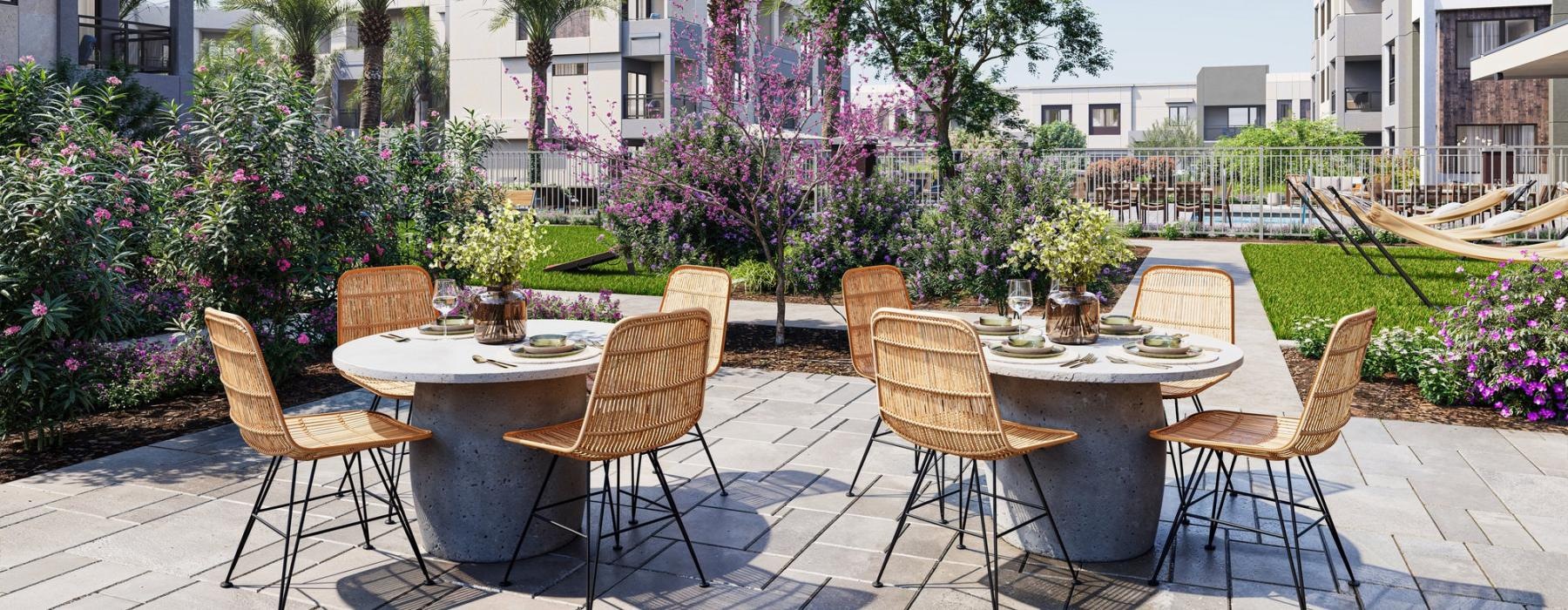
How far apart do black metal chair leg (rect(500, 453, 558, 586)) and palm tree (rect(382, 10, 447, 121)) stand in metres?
37.1

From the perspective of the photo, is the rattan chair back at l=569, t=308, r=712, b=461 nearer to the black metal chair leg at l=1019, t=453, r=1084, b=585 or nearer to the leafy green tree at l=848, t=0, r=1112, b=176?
the black metal chair leg at l=1019, t=453, r=1084, b=585

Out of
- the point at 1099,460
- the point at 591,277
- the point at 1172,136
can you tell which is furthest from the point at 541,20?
the point at 1172,136

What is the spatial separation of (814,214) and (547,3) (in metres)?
21.1

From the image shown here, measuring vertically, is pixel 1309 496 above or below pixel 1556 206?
below

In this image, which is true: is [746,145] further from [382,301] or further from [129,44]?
[129,44]

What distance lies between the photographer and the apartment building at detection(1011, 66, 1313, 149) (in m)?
57.3

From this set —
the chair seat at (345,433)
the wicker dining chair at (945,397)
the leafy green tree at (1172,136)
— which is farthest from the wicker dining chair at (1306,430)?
the leafy green tree at (1172,136)

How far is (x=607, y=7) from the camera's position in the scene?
3412cm

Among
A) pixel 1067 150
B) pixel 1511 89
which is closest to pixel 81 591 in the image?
pixel 1067 150

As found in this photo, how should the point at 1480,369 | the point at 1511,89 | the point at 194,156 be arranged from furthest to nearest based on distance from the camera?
the point at 1511,89, the point at 194,156, the point at 1480,369

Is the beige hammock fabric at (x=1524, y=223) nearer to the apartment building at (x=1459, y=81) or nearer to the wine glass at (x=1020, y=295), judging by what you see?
the wine glass at (x=1020, y=295)

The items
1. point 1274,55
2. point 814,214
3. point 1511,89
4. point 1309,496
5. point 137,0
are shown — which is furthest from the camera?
point 1274,55

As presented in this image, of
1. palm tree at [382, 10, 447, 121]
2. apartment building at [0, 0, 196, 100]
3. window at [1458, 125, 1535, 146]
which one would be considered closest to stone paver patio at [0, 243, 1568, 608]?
apartment building at [0, 0, 196, 100]

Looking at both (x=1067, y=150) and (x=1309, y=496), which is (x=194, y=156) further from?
(x=1067, y=150)
